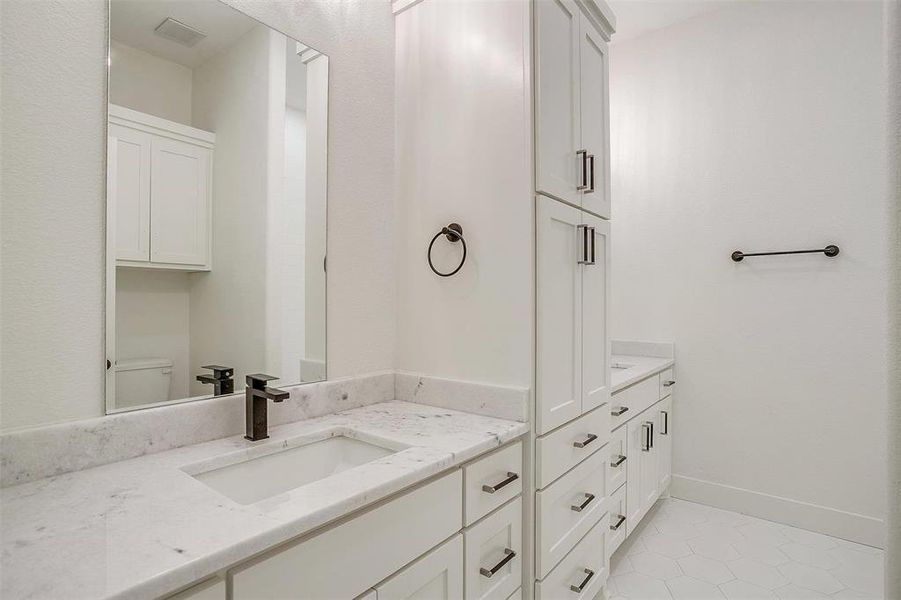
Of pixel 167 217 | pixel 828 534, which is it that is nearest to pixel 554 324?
pixel 167 217

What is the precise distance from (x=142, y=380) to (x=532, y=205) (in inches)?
43.4

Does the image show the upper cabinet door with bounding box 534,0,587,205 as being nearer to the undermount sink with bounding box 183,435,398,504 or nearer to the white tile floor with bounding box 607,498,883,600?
the undermount sink with bounding box 183,435,398,504

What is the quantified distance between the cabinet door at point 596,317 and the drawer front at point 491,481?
17.6 inches

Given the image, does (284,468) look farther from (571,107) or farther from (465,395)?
(571,107)

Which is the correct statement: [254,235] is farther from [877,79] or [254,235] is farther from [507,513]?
[877,79]

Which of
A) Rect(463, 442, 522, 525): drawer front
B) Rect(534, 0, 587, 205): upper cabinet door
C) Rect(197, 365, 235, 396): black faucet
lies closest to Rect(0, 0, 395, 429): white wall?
Rect(197, 365, 235, 396): black faucet

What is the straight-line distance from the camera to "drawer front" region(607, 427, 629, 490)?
1.91m

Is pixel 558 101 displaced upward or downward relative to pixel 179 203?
upward

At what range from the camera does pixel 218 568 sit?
0.64 meters

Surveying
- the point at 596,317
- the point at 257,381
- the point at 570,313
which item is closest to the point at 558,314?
the point at 570,313

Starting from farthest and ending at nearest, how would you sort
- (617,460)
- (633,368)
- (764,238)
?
(764,238)
(633,368)
(617,460)

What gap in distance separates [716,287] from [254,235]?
2.52 m

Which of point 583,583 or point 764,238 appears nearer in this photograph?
point 583,583

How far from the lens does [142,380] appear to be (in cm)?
108
